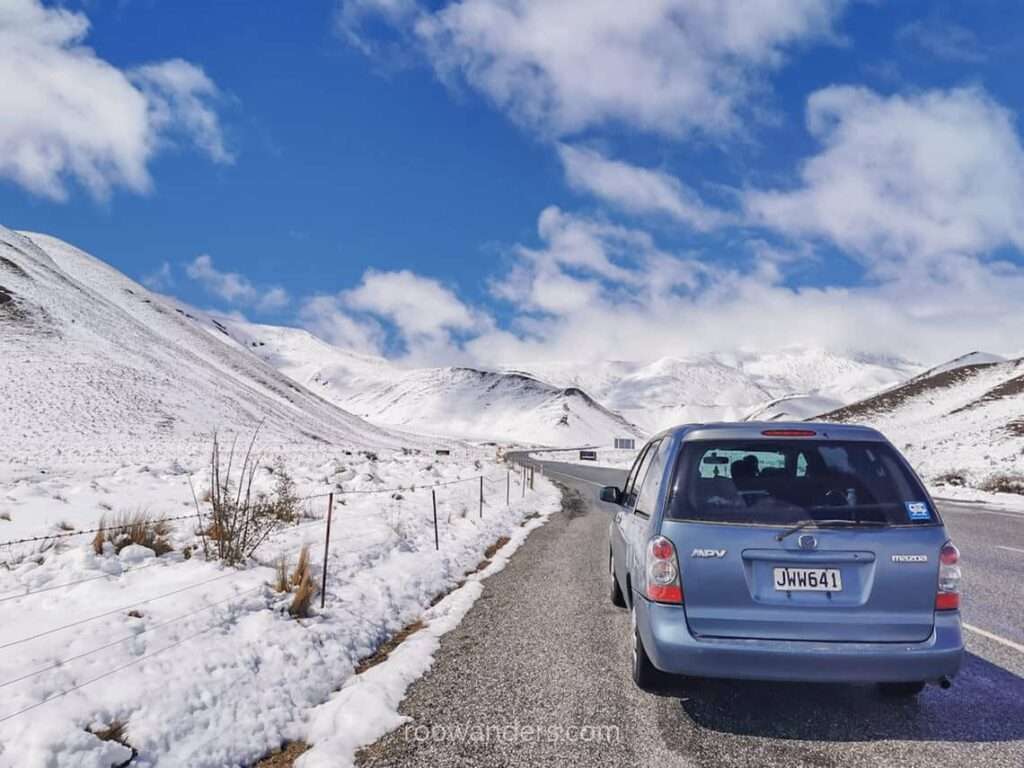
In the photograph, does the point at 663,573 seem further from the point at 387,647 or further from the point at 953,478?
the point at 953,478

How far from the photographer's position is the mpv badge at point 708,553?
4.07 m

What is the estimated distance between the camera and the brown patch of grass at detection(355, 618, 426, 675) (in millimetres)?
5699

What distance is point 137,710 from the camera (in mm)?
4129

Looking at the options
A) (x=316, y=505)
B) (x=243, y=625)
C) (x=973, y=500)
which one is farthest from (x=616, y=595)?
(x=973, y=500)

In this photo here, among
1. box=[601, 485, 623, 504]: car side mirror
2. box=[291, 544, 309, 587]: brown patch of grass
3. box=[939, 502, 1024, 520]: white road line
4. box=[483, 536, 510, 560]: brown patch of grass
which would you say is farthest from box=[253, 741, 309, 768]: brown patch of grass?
box=[939, 502, 1024, 520]: white road line

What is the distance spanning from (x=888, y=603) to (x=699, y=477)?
1.35m

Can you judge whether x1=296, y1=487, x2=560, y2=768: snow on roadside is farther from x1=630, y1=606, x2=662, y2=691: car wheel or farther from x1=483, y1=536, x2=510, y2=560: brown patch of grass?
x1=483, y1=536, x2=510, y2=560: brown patch of grass

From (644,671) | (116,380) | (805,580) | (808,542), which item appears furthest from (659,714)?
(116,380)

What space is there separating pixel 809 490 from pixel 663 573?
118 centimetres

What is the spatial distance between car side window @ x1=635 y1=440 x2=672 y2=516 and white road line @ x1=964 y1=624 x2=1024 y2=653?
11.7 feet

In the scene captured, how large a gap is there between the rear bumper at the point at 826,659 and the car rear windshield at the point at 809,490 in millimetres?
732

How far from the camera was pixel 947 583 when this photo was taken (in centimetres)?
401

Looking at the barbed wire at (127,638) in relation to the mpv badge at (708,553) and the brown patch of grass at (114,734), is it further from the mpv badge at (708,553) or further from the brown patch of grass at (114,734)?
the mpv badge at (708,553)

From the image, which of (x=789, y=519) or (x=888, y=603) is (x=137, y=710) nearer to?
(x=789, y=519)
